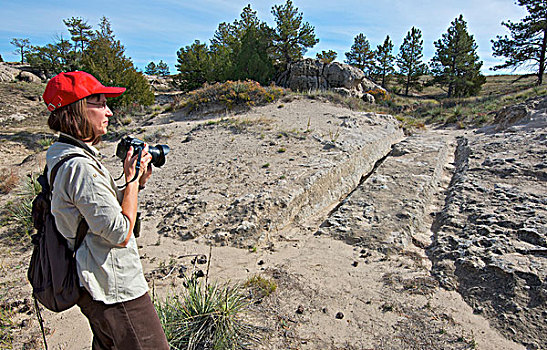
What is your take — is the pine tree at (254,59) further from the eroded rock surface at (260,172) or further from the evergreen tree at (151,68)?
the evergreen tree at (151,68)

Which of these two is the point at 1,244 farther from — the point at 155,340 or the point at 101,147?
the point at 101,147

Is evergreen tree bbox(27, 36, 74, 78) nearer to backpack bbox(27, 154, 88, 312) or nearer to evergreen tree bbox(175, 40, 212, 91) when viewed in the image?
evergreen tree bbox(175, 40, 212, 91)

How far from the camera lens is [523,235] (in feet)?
15.3

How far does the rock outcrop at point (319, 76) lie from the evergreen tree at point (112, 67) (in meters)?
12.6

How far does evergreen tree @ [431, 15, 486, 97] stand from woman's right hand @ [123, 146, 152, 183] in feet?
137

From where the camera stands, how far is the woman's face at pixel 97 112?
1858 millimetres

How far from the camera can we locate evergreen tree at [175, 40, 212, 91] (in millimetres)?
30797

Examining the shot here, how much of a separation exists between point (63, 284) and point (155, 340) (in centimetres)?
65

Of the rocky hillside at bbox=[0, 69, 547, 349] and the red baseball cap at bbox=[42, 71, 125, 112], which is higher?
the red baseball cap at bbox=[42, 71, 125, 112]

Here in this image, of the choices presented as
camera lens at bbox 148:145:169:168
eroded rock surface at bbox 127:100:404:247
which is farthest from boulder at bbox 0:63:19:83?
camera lens at bbox 148:145:169:168

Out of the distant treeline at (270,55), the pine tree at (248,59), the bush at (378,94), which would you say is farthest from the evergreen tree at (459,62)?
the pine tree at (248,59)

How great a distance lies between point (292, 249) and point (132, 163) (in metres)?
3.89

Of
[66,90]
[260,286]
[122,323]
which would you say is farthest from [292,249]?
[66,90]

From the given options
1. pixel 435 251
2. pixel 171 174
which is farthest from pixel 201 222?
pixel 435 251
